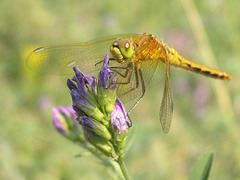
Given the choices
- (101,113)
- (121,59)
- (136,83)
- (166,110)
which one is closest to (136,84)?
(136,83)

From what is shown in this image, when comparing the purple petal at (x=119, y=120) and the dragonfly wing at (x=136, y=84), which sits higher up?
the dragonfly wing at (x=136, y=84)

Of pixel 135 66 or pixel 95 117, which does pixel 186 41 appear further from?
pixel 95 117

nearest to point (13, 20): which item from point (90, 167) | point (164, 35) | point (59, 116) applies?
point (164, 35)

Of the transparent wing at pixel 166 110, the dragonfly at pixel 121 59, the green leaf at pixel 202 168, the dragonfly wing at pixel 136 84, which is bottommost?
the green leaf at pixel 202 168

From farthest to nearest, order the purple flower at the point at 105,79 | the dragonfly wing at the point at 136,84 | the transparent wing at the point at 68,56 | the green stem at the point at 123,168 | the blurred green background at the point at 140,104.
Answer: the blurred green background at the point at 140,104
the transparent wing at the point at 68,56
the dragonfly wing at the point at 136,84
the purple flower at the point at 105,79
the green stem at the point at 123,168

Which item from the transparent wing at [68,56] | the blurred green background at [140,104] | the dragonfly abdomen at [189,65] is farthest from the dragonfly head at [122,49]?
the blurred green background at [140,104]

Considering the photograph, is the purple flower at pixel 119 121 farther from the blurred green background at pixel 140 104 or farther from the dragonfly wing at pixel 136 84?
the blurred green background at pixel 140 104

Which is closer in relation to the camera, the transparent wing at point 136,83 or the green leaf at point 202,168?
the green leaf at point 202,168
